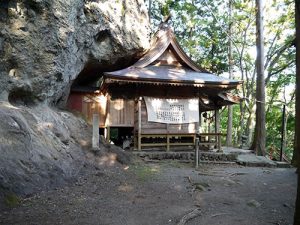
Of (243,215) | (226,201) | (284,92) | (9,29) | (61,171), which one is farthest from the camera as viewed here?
(284,92)

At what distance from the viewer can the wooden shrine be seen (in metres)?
13.7

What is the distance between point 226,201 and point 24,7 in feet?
31.9

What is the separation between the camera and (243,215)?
20.7 ft

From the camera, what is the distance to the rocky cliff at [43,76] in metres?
7.27

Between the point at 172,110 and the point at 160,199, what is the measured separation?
7.70m

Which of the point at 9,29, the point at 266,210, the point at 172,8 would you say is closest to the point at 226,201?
the point at 266,210

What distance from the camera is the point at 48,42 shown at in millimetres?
11359

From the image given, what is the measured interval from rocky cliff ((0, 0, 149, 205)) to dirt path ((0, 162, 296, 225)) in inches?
34.1

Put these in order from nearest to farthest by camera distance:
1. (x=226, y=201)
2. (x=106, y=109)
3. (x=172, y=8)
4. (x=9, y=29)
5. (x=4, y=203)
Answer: (x=4, y=203) < (x=226, y=201) < (x=9, y=29) < (x=106, y=109) < (x=172, y=8)

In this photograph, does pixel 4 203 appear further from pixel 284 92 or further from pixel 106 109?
pixel 284 92

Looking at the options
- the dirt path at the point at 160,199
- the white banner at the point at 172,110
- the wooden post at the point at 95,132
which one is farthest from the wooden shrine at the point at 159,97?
the dirt path at the point at 160,199

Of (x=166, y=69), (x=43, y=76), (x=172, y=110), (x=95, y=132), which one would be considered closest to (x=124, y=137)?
(x=172, y=110)

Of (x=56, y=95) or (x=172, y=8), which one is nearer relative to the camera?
(x=56, y=95)

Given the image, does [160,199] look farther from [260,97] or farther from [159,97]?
[260,97]
